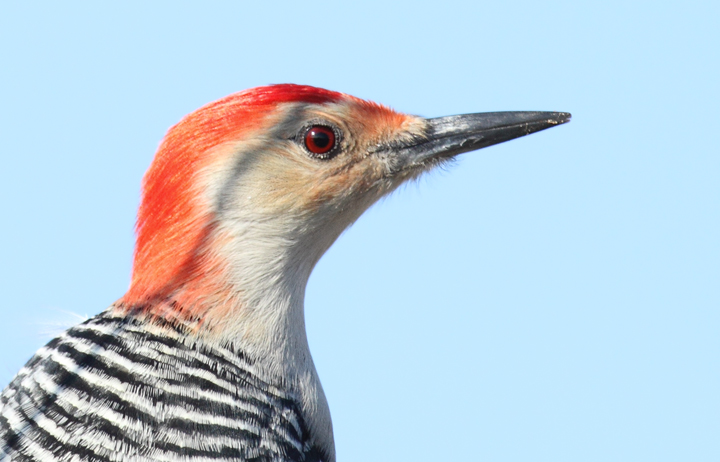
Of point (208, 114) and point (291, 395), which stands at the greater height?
point (208, 114)

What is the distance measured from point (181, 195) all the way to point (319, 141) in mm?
793

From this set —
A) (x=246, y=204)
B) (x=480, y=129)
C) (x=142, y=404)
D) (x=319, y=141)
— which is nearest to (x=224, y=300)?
(x=246, y=204)

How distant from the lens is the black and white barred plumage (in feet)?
15.0

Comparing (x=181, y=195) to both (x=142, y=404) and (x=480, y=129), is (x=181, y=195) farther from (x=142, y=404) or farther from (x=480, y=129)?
(x=480, y=129)

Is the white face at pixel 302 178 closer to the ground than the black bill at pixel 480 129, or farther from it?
closer to the ground

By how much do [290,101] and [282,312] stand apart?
44.1 inches

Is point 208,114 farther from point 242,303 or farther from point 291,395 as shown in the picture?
point 291,395

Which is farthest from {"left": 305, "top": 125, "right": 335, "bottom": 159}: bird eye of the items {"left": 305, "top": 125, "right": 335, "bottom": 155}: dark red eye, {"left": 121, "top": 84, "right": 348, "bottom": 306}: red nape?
{"left": 121, "top": 84, "right": 348, "bottom": 306}: red nape

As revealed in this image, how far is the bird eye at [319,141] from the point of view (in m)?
5.48

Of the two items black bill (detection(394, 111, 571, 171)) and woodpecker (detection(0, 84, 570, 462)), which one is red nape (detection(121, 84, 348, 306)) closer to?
woodpecker (detection(0, 84, 570, 462))

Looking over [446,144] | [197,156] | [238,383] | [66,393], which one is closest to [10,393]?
[66,393]

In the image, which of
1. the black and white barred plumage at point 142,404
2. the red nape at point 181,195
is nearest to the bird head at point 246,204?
the red nape at point 181,195

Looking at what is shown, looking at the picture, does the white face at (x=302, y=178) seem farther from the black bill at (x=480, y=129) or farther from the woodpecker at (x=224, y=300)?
the black bill at (x=480, y=129)

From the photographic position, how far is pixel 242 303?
5.21 metres
